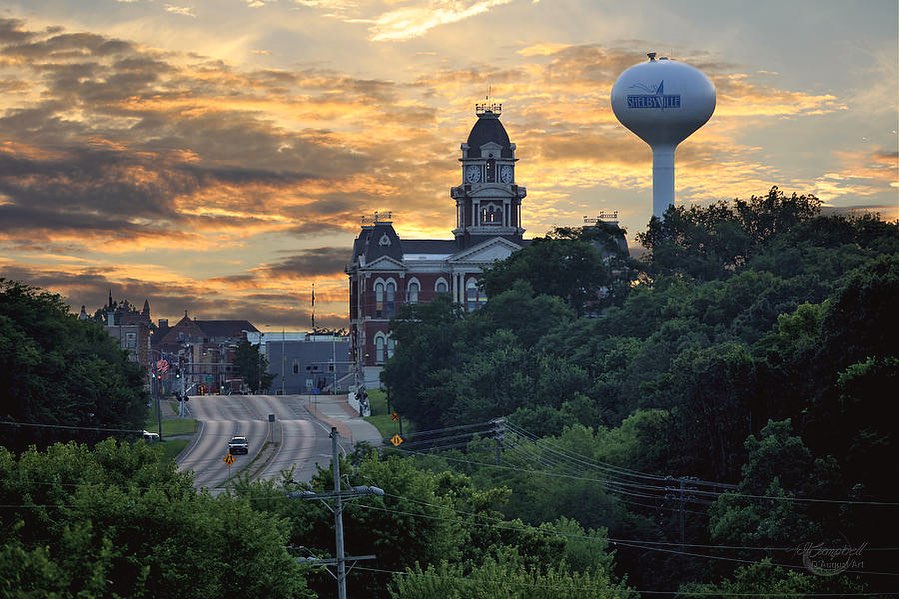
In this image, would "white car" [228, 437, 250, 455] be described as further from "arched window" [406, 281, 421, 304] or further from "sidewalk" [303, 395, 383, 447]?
"arched window" [406, 281, 421, 304]

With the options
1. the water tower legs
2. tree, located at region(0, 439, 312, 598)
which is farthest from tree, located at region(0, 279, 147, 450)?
the water tower legs

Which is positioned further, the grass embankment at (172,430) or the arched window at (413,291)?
the arched window at (413,291)

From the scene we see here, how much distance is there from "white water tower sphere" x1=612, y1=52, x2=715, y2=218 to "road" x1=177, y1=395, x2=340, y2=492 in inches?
1546

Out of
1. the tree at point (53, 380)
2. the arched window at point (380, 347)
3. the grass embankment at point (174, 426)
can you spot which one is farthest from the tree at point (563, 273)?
the tree at point (53, 380)

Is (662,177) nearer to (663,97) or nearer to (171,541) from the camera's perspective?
(663,97)

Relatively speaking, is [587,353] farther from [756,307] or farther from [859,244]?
[859,244]

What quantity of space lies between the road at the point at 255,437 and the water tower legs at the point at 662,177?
128 feet

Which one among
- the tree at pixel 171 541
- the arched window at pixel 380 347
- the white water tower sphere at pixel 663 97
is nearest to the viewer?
the tree at pixel 171 541

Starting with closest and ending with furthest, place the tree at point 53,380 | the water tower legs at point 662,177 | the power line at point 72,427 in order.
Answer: the power line at point 72,427 → the tree at point 53,380 → the water tower legs at point 662,177

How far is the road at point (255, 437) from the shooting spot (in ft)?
367

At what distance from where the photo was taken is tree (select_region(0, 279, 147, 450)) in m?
103

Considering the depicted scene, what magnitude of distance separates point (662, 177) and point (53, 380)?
74.6 meters

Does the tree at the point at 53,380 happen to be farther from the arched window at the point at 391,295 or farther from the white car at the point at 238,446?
the arched window at the point at 391,295

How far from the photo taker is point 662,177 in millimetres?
166625
